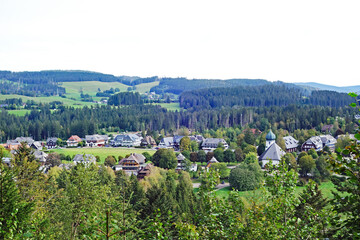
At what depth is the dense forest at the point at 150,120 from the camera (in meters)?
101

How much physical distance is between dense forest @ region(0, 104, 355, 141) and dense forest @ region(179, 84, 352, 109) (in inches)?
1430

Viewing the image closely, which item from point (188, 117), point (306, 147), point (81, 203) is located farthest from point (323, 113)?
point (81, 203)

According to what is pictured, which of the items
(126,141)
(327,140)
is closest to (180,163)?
(327,140)

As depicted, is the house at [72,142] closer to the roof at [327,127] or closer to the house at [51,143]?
the house at [51,143]

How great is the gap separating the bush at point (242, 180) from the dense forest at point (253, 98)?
12067cm

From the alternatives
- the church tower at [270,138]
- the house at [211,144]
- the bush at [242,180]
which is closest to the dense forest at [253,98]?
the house at [211,144]

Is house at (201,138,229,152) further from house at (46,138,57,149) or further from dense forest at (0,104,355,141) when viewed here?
house at (46,138,57,149)

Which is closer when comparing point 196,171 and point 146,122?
point 196,171

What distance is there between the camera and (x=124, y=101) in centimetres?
18662

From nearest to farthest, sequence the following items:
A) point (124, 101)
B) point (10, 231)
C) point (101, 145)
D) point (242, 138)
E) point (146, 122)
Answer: point (10, 231)
point (242, 138)
point (101, 145)
point (146, 122)
point (124, 101)

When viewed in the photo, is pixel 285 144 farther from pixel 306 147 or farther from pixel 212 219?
pixel 212 219

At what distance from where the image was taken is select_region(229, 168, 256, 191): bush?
1827 inches

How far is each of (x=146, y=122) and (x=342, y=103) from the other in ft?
280

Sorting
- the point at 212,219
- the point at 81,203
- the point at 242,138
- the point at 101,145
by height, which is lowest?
the point at 101,145
